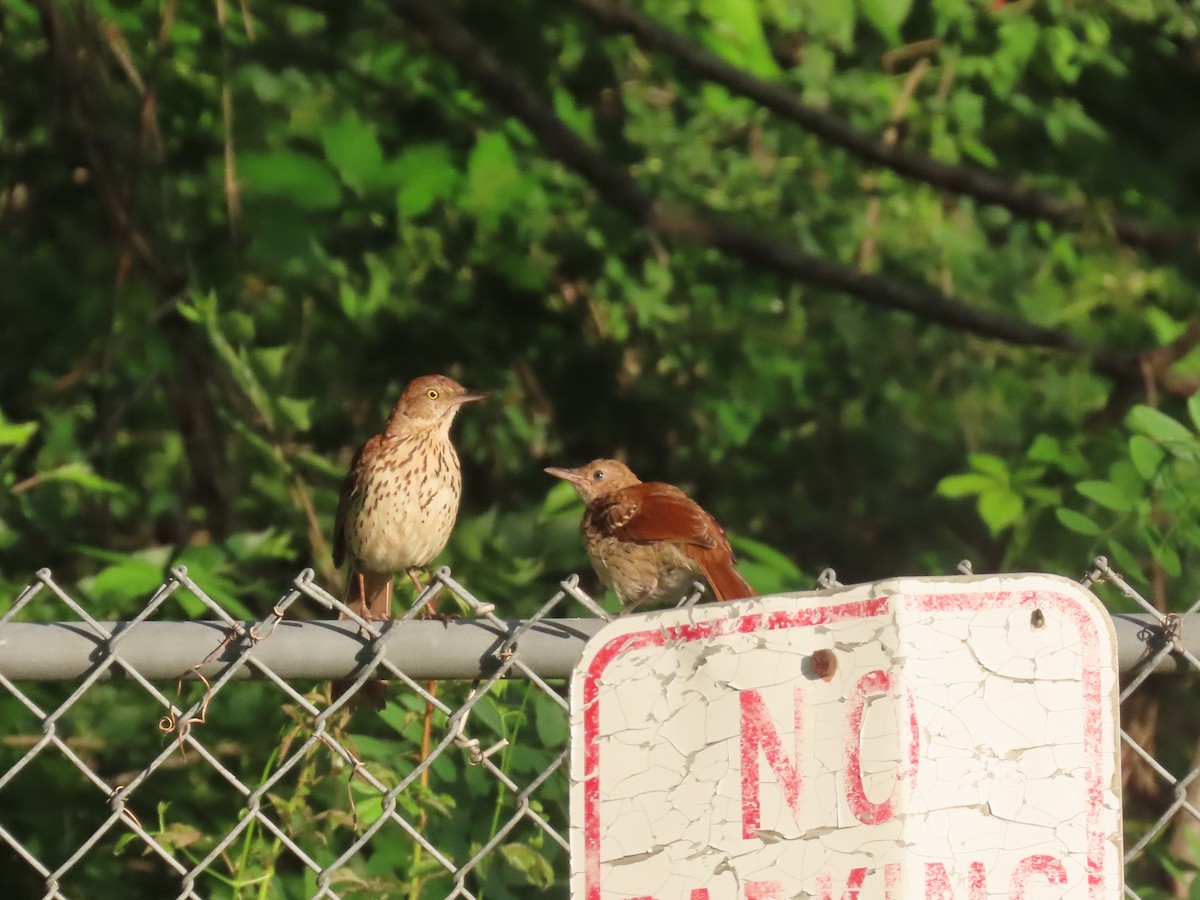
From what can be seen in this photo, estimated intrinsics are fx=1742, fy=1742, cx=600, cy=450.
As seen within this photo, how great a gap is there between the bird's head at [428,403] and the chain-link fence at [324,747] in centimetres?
89

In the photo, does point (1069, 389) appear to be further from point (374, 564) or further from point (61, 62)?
point (61, 62)

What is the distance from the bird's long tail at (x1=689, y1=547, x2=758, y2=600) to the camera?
3.57 meters

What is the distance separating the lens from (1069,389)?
587 centimetres

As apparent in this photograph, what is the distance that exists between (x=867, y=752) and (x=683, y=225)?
4.01m

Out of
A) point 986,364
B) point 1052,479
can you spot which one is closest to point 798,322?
point 986,364

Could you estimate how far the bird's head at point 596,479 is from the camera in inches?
185

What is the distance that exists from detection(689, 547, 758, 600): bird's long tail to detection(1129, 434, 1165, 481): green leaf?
82cm

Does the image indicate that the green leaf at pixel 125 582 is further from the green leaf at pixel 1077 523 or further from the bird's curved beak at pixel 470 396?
the green leaf at pixel 1077 523

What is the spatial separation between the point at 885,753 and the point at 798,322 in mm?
5308

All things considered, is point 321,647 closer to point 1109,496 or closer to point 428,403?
point 1109,496

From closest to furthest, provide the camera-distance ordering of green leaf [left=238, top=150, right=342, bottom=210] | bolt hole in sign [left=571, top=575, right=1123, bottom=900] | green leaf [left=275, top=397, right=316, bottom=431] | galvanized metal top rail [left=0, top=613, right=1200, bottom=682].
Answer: bolt hole in sign [left=571, top=575, right=1123, bottom=900], galvanized metal top rail [left=0, top=613, right=1200, bottom=682], green leaf [left=238, top=150, right=342, bottom=210], green leaf [left=275, top=397, right=316, bottom=431]

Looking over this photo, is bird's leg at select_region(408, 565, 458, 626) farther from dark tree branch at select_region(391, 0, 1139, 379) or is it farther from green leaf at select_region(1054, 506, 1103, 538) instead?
dark tree branch at select_region(391, 0, 1139, 379)

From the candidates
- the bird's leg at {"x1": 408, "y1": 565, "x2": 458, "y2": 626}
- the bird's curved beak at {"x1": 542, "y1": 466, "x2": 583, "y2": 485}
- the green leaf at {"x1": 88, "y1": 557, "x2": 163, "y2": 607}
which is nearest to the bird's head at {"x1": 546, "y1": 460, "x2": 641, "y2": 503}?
the bird's curved beak at {"x1": 542, "y1": 466, "x2": 583, "y2": 485}

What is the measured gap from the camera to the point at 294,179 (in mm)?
4520
